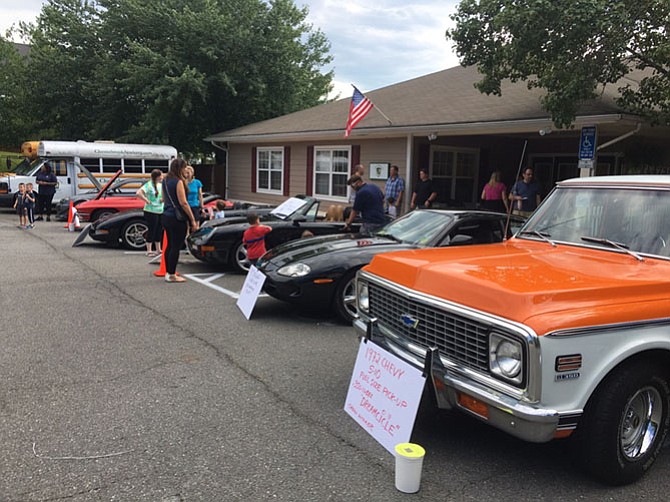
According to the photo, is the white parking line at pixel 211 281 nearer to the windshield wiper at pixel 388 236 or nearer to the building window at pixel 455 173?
the windshield wiper at pixel 388 236

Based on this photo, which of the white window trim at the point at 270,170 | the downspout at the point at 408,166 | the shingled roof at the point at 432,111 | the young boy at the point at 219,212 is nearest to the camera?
the young boy at the point at 219,212

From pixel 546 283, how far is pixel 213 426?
2.26 m

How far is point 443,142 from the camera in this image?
14.6 meters

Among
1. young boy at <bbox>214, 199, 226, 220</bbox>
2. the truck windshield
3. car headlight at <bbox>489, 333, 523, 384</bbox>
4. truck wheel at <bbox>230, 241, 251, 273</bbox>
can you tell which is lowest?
truck wheel at <bbox>230, 241, 251, 273</bbox>

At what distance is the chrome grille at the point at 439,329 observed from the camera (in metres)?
3.00

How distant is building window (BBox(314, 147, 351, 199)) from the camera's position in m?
16.2

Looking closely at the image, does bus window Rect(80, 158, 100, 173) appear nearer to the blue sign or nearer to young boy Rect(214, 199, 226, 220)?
young boy Rect(214, 199, 226, 220)

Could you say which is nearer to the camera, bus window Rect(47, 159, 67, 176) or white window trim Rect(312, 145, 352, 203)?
white window trim Rect(312, 145, 352, 203)

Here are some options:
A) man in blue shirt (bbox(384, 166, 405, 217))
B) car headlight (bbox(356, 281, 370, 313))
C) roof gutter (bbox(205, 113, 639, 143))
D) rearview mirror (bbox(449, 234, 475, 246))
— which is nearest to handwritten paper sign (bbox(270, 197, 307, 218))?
rearview mirror (bbox(449, 234, 475, 246))

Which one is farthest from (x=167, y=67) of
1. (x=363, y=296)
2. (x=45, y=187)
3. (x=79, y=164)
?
(x=363, y=296)

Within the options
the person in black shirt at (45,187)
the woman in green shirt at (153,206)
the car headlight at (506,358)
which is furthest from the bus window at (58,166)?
the car headlight at (506,358)

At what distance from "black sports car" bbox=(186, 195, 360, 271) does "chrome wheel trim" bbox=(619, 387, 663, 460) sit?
19.2 feet

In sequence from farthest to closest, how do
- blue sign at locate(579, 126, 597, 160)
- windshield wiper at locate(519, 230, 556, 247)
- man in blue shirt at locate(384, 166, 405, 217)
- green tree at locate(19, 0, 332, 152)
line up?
green tree at locate(19, 0, 332, 152) < man in blue shirt at locate(384, 166, 405, 217) < blue sign at locate(579, 126, 597, 160) < windshield wiper at locate(519, 230, 556, 247)

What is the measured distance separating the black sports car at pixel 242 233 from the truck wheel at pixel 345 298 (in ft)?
8.60
